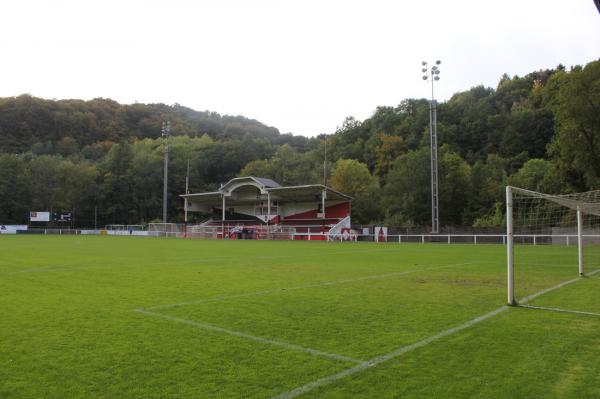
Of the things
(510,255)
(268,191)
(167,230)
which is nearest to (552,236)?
(510,255)

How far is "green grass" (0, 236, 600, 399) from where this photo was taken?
137 inches

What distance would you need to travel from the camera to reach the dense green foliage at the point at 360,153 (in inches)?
1651

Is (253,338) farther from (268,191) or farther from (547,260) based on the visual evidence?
(268,191)

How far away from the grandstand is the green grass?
37614mm

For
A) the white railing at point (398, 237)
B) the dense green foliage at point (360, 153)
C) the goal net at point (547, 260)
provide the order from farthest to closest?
1. the dense green foliage at point (360, 153)
2. the white railing at point (398, 237)
3. the goal net at point (547, 260)

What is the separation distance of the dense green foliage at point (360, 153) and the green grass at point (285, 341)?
121 feet

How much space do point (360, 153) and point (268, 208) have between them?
42.1 m

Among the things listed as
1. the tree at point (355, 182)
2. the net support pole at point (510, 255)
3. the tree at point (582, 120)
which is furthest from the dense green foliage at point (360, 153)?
the net support pole at point (510, 255)

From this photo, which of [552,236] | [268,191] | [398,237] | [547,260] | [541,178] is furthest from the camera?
[268,191]

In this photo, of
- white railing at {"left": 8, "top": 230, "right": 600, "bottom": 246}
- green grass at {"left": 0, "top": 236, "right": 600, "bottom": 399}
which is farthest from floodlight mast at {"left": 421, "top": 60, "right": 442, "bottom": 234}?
green grass at {"left": 0, "top": 236, "right": 600, "bottom": 399}

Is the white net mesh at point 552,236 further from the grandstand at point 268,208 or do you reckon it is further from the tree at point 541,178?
the grandstand at point 268,208

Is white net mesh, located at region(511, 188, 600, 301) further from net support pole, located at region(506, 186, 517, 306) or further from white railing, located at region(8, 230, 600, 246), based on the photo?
net support pole, located at region(506, 186, 517, 306)

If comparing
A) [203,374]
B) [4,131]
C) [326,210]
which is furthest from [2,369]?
[4,131]

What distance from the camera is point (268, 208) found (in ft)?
177
